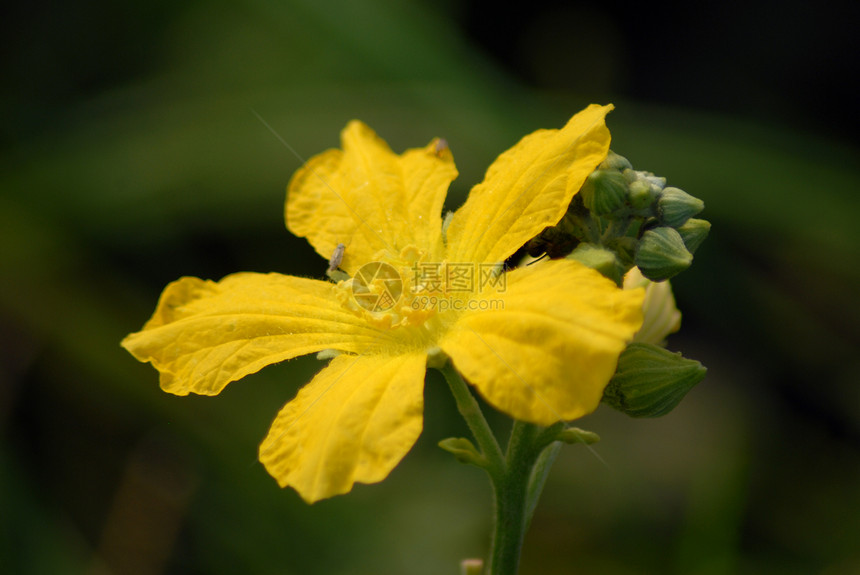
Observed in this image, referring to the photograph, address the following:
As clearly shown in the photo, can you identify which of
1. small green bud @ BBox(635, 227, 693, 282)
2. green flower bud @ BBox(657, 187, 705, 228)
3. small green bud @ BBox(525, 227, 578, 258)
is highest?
green flower bud @ BBox(657, 187, 705, 228)

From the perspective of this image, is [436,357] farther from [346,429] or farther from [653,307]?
[653,307]

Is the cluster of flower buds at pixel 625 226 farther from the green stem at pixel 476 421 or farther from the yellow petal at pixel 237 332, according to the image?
the yellow petal at pixel 237 332

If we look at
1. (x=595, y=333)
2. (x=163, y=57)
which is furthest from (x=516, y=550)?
(x=163, y=57)

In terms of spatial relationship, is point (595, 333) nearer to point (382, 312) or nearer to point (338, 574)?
point (382, 312)
